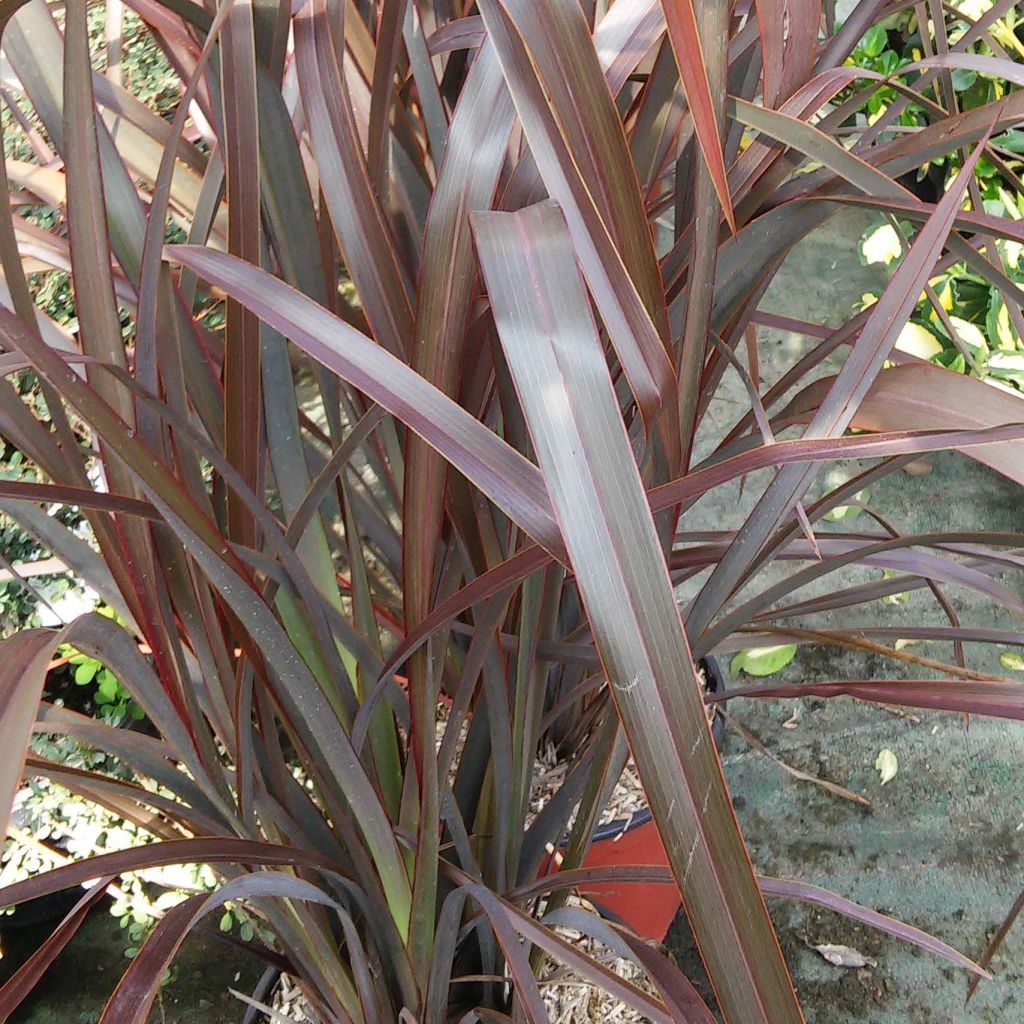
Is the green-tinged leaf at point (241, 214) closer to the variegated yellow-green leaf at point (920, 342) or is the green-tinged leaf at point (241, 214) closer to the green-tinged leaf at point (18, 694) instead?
the green-tinged leaf at point (18, 694)

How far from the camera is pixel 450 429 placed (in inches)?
12.0

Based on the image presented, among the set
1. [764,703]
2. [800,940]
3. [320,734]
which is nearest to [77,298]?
[320,734]

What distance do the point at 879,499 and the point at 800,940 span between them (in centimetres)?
76

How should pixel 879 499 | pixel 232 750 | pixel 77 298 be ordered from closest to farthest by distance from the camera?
pixel 77 298 → pixel 232 750 → pixel 879 499

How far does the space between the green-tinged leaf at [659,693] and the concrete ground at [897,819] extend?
0.85 metres

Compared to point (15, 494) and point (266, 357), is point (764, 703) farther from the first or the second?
point (15, 494)

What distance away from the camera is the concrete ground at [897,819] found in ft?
3.51

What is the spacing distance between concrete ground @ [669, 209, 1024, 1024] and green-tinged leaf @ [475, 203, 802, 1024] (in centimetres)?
85

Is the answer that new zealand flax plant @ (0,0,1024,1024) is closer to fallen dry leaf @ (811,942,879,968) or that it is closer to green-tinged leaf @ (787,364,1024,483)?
green-tinged leaf @ (787,364,1024,483)

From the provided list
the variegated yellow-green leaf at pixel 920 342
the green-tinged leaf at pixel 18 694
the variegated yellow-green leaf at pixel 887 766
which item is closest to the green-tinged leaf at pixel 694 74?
the green-tinged leaf at pixel 18 694

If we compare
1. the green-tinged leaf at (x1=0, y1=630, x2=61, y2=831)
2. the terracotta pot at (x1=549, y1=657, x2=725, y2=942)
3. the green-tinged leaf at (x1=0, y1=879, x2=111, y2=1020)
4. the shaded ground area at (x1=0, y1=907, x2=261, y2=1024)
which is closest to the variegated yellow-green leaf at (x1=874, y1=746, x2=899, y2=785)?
the terracotta pot at (x1=549, y1=657, x2=725, y2=942)

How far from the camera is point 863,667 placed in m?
1.39

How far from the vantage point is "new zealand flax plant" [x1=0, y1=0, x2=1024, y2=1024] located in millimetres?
286

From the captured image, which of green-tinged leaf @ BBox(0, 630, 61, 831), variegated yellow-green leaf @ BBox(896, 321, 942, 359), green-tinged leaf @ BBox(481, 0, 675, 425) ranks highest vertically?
variegated yellow-green leaf @ BBox(896, 321, 942, 359)
